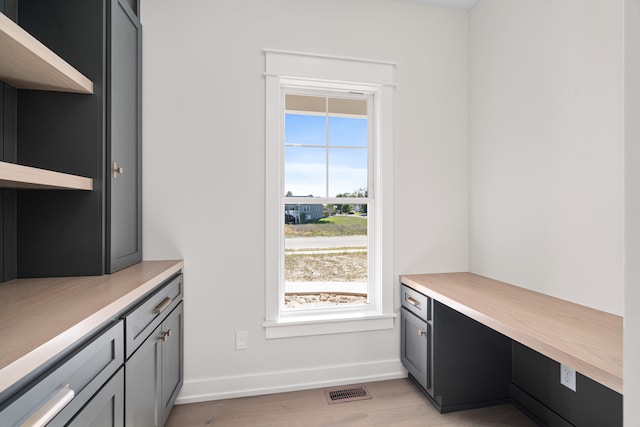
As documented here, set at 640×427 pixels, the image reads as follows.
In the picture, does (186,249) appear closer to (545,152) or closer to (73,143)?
(73,143)

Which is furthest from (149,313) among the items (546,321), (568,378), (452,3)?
(452,3)

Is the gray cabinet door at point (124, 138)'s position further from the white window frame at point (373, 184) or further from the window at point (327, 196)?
the window at point (327, 196)

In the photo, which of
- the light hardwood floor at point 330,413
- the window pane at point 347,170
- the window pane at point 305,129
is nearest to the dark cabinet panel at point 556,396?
the light hardwood floor at point 330,413

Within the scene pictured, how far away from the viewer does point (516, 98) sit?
2113mm

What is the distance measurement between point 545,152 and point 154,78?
2515 millimetres

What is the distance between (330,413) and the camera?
2008 mm

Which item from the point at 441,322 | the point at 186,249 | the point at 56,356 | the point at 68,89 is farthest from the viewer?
the point at 186,249

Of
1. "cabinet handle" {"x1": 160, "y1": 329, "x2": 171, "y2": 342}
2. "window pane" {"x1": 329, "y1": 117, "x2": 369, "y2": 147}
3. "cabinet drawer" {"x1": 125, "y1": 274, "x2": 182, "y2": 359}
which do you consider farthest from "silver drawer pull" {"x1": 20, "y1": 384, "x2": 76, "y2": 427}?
"window pane" {"x1": 329, "y1": 117, "x2": 369, "y2": 147}

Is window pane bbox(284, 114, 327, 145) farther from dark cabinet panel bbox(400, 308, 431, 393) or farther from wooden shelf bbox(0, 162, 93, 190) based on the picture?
dark cabinet panel bbox(400, 308, 431, 393)

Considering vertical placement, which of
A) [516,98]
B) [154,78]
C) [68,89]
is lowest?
[68,89]

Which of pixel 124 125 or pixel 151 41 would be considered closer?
pixel 124 125

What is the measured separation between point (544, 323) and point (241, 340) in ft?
5.87

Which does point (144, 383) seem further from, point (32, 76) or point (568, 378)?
point (568, 378)

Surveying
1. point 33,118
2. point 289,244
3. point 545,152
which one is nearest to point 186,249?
point 289,244
